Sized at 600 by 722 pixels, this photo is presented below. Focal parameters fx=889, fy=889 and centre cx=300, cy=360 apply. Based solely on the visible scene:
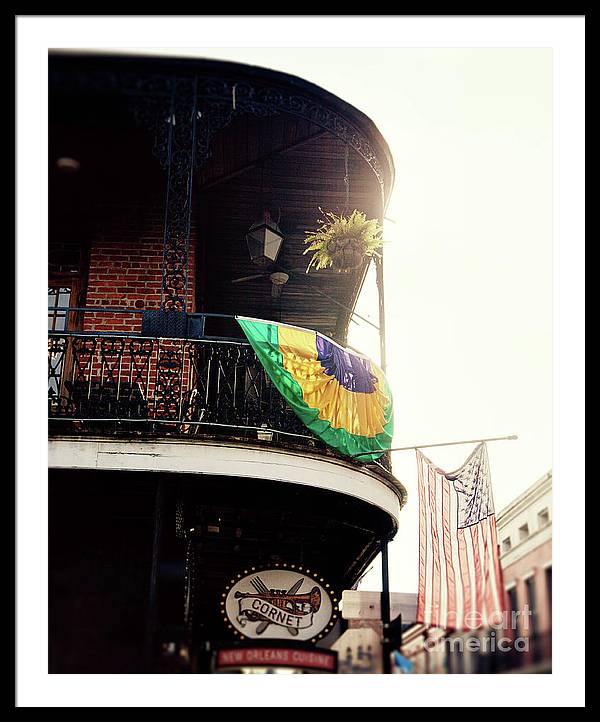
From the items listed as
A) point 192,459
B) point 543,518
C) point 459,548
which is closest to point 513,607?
point 459,548

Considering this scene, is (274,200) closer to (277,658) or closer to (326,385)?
(326,385)

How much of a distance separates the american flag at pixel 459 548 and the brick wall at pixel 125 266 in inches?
128

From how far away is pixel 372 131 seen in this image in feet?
28.8

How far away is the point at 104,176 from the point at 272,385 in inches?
106

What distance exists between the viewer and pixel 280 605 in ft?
26.3

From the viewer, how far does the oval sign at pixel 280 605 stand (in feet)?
25.8

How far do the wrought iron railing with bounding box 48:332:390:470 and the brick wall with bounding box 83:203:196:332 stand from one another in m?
0.74

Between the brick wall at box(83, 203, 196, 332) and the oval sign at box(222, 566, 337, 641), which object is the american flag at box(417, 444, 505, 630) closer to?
the oval sign at box(222, 566, 337, 641)

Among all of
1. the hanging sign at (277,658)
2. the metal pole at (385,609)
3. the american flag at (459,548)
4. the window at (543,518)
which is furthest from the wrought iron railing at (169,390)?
the window at (543,518)

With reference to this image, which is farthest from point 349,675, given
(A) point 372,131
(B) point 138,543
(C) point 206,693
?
(A) point 372,131

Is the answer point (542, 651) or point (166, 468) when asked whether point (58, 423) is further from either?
point (542, 651)

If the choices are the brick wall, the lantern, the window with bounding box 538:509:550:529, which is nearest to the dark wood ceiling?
the lantern

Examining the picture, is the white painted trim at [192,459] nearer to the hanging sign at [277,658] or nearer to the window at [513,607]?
the hanging sign at [277,658]

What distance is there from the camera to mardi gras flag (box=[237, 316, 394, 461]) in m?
7.72
